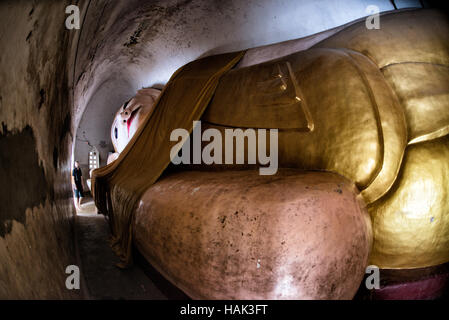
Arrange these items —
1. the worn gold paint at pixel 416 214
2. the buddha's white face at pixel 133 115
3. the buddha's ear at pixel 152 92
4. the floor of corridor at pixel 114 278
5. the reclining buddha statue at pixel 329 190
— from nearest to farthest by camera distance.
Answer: the reclining buddha statue at pixel 329 190, the worn gold paint at pixel 416 214, the floor of corridor at pixel 114 278, the buddha's white face at pixel 133 115, the buddha's ear at pixel 152 92

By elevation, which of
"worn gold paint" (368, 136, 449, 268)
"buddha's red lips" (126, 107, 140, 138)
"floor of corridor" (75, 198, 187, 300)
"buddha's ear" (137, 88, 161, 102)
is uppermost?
"buddha's ear" (137, 88, 161, 102)

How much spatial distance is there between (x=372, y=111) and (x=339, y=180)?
44 centimetres

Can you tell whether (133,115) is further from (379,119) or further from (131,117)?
(379,119)

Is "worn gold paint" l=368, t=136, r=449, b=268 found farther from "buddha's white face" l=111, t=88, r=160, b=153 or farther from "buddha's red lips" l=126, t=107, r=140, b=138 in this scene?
"buddha's red lips" l=126, t=107, r=140, b=138

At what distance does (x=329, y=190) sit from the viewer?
1.02m

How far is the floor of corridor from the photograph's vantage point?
4.16 ft

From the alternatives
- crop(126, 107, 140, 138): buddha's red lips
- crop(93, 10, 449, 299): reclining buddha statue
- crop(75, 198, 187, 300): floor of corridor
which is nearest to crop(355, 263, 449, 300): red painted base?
crop(93, 10, 449, 299): reclining buddha statue

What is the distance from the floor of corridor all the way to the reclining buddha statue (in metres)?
0.10

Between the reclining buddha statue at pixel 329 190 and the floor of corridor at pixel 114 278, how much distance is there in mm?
97

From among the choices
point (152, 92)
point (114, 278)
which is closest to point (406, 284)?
point (114, 278)

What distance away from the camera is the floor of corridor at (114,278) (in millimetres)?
1267

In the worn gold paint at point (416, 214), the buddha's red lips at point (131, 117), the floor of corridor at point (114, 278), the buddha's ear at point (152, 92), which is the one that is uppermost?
the buddha's ear at point (152, 92)

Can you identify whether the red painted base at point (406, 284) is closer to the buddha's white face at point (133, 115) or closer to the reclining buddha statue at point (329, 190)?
the reclining buddha statue at point (329, 190)

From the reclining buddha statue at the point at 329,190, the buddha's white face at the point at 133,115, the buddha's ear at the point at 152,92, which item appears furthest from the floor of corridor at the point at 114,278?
the buddha's ear at the point at 152,92
